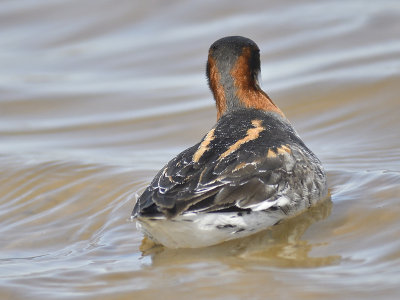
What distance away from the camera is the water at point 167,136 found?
581 centimetres

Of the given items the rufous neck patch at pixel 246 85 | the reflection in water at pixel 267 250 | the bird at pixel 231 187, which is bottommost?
the reflection in water at pixel 267 250

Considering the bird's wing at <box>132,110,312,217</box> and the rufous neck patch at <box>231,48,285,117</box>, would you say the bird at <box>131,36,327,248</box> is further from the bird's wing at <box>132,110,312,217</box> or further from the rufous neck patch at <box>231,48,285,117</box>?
the rufous neck patch at <box>231,48,285,117</box>

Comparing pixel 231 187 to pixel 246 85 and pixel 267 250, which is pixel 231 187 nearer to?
pixel 267 250

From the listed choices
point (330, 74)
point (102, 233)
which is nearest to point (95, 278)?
point (102, 233)

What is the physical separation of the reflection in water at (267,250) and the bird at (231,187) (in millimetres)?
67

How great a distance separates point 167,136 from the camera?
400 inches

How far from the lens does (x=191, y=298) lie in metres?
5.38

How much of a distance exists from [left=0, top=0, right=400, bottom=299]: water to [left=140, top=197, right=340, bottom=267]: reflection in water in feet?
0.06

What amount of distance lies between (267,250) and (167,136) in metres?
4.19

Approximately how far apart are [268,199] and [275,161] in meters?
0.45

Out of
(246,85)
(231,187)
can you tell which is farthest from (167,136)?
(231,187)

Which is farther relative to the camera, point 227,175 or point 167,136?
point 167,136

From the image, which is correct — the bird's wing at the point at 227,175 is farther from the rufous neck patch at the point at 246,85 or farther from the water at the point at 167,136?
the rufous neck patch at the point at 246,85

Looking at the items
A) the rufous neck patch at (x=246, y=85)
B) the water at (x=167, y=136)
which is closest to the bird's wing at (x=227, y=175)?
the water at (x=167, y=136)
